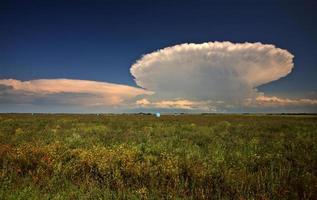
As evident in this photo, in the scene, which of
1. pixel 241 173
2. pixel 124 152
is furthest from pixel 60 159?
pixel 241 173

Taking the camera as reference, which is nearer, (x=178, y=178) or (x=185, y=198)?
(x=185, y=198)

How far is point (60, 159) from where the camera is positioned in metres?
8.74

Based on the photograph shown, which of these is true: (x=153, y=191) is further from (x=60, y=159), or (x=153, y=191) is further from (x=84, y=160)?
(x=60, y=159)

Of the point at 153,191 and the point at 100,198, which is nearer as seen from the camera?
the point at 100,198

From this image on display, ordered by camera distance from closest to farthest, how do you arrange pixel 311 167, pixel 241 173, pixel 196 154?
pixel 241 173, pixel 311 167, pixel 196 154

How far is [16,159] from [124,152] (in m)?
3.49

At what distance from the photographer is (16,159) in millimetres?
8766

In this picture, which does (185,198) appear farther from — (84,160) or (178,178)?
(84,160)

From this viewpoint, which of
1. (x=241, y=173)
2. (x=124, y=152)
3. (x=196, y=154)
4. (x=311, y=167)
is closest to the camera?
(x=241, y=173)

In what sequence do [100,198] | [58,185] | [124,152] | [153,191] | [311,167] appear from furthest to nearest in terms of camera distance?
[124,152] < [311,167] < [58,185] < [153,191] < [100,198]

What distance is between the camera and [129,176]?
300 inches

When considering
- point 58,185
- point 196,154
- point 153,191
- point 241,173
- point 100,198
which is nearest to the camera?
point 100,198

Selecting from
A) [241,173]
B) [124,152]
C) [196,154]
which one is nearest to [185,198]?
[241,173]

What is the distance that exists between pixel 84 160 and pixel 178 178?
3181 millimetres
